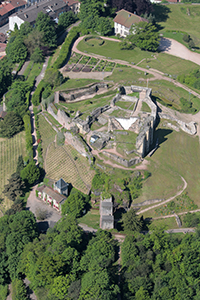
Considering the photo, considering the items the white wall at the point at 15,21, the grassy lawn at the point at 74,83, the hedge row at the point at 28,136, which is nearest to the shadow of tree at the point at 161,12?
the white wall at the point at 15,21

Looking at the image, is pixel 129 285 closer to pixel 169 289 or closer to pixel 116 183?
pixel 169 289

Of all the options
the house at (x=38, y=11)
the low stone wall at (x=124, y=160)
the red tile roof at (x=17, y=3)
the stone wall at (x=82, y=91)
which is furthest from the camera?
the red tile roof at (x=17, y=3)

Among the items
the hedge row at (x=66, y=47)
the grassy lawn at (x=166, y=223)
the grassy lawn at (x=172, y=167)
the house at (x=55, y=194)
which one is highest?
the hedge row at (x=66, y=47)

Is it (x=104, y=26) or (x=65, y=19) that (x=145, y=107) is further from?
(x=65, y=19)

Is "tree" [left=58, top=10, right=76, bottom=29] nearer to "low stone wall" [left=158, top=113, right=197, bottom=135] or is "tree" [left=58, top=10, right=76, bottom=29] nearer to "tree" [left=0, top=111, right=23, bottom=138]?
"tree" [left=0, top=111, right=23, bottom=138]

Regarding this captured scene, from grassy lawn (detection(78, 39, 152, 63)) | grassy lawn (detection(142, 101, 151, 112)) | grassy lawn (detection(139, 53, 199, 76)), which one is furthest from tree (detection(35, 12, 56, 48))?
grassy lawn (detection(142, 101, 151, 112))

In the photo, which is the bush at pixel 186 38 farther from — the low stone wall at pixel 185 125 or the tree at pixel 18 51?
the tree at pixel 18 51

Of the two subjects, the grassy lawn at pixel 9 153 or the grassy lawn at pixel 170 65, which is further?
the grassy lawn at pixel 170 65
